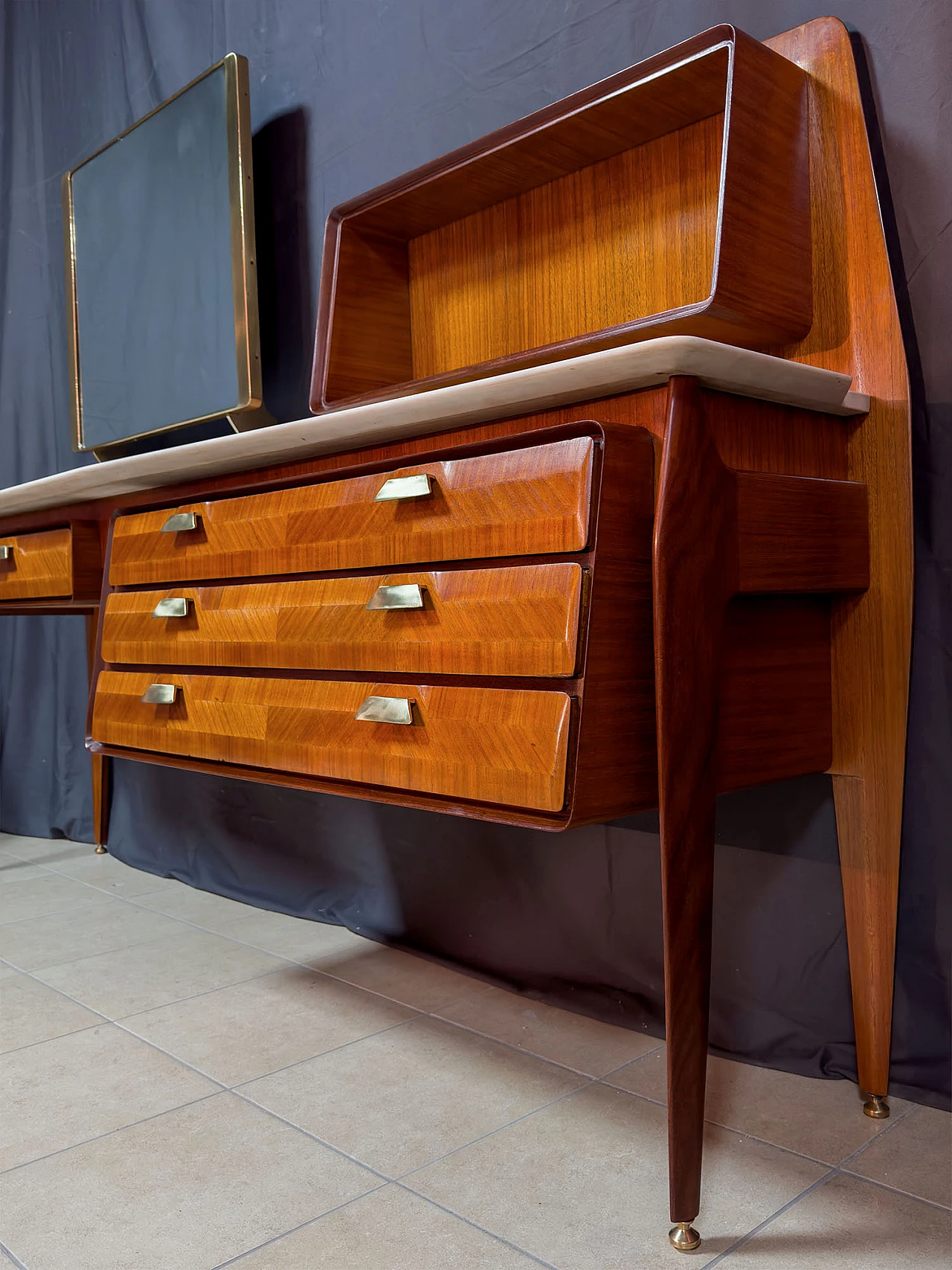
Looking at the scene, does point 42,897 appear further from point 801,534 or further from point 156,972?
point 801,534

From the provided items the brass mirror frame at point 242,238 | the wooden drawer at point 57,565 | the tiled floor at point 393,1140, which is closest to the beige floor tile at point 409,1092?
the tiled floor at point 393,1140

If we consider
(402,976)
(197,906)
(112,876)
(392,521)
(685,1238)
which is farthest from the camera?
(112,876)

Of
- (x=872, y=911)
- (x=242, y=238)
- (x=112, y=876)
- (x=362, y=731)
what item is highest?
(x=242, y=238)

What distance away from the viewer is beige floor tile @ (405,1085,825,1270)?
98cm

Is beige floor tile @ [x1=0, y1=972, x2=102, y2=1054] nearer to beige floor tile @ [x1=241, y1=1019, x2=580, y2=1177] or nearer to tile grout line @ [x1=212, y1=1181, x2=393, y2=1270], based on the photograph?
beige floor tile @ [x1=241, y1=1019, x2=580, y2=1177]

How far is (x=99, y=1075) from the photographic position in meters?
1.37

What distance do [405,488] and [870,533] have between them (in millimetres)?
517

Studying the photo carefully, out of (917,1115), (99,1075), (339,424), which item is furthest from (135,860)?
(917,1115)

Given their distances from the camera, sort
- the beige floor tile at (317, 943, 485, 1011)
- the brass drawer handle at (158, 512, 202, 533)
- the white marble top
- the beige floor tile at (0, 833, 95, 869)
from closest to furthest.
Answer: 1. the white marble top
2. the brass drawer handle at (158, 512, 202, 533)
3. the beige floor tile at (317, 943, 485, 1011)
4. the beige floor tile at (0, 833, 95, 869)

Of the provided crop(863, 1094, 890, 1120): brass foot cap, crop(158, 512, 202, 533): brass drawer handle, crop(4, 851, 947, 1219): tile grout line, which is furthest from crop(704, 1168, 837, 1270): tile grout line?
crop(158, 512, 202, 533): brass drawer handle

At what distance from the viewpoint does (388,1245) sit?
0.98 meters

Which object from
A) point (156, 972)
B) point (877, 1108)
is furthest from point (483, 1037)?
point (156, 972)

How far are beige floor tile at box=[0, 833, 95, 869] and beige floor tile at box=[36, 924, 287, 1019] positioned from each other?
0.75 m

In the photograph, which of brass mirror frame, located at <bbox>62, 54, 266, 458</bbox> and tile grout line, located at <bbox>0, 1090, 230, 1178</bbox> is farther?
brass mirror frame, located at <bbox>62, 54, 266, 458</bbox>
